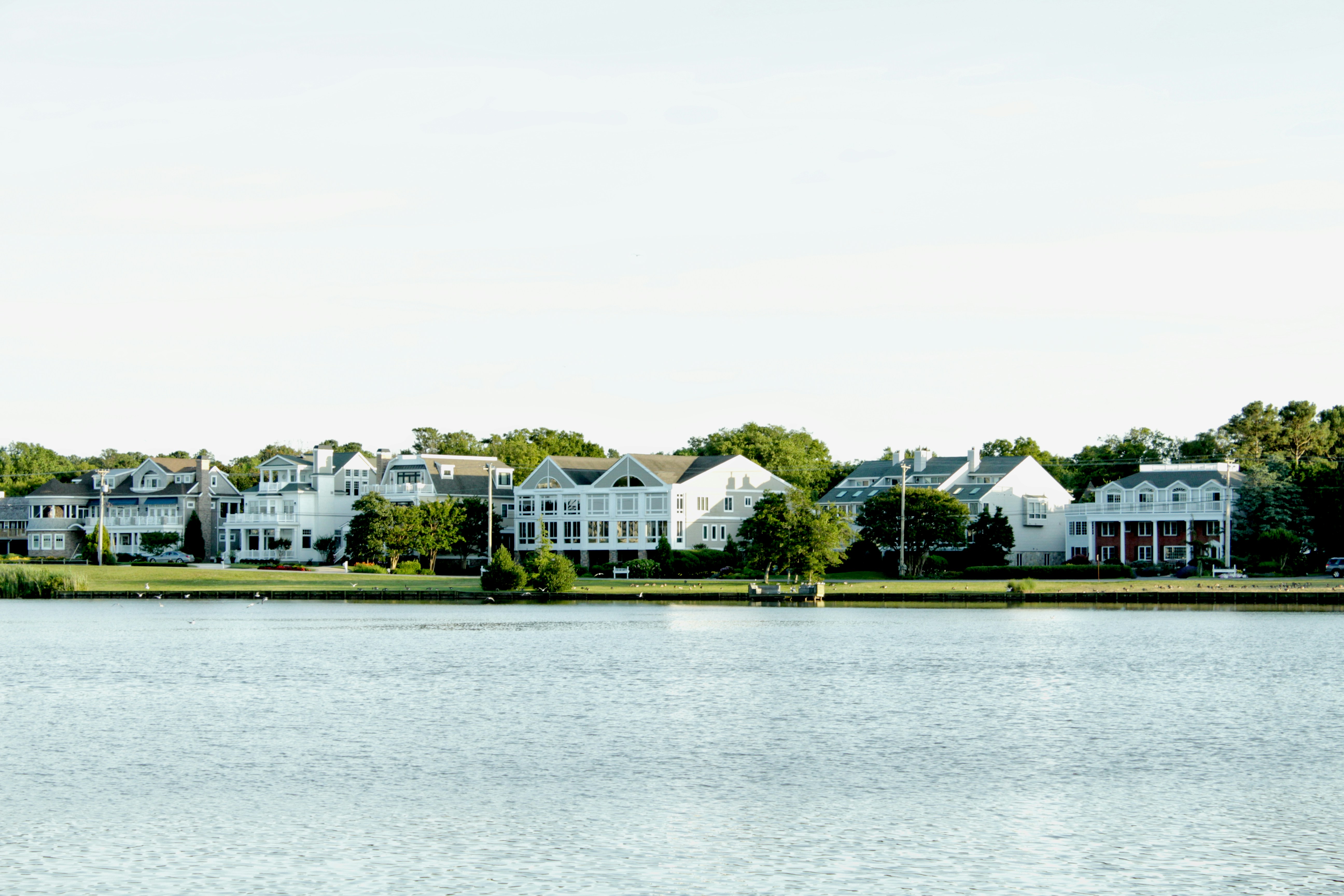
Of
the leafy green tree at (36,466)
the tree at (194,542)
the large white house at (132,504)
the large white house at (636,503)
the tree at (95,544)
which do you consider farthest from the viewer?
the leafy green tree at (36,466)

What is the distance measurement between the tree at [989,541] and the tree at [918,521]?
2.51 m

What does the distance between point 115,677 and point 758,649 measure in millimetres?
21211

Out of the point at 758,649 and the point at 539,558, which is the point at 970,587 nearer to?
the point at 539,558

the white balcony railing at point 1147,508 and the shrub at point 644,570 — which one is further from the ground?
the white balcony railing at point 1147,508

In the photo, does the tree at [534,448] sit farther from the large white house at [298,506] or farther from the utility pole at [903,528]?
the utility pole at [903,528]

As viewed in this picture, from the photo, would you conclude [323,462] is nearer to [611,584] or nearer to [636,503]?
[636,503]

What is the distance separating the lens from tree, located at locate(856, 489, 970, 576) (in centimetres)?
10019

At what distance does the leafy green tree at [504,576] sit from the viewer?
88.8 meters

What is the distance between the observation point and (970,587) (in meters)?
90.2

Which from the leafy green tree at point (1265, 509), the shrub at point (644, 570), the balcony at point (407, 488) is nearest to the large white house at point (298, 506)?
the balcony at point (407, 488)

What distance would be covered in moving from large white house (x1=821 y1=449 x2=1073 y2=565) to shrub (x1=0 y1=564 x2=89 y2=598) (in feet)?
178

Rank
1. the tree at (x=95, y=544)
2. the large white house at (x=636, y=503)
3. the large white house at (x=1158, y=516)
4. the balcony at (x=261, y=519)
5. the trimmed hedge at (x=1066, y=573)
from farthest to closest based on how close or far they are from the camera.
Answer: the balcony at (x=261, y=519) < the tree at (x=95, y=544) < the large white house at (x=636, y=503) < the large white house at (x=1158, y=516) < the trimmed hedge at (x=1066, y=573)

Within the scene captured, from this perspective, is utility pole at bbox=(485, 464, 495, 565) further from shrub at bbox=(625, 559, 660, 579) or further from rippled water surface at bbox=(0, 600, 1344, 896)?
rippled water surface at bbox=(0, 600, 1344, 896)

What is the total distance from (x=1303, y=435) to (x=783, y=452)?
151 feet
